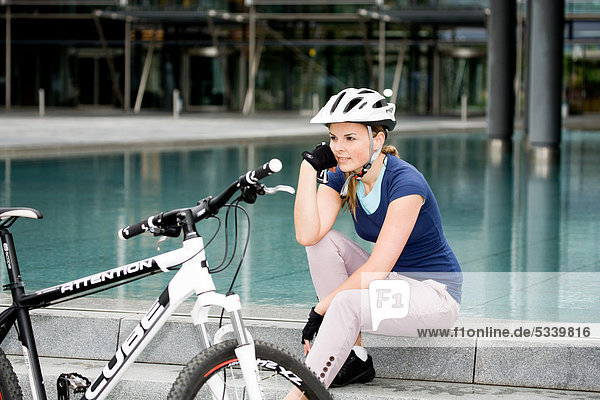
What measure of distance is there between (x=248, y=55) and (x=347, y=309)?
3755cm

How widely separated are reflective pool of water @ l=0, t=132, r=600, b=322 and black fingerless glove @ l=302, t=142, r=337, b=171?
5.47 ft

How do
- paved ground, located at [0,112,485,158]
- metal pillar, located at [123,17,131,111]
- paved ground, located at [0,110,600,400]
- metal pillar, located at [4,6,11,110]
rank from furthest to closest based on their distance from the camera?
metal pillar, located at [4,6,11,110] → metal pillar, located at [123,17,131,111] → paved ground, located at [0,112,485,158] → paved ground, located at [0,110,600,400]

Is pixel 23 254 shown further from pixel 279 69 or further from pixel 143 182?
pixel 279 69

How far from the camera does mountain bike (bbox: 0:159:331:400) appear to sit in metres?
3.45

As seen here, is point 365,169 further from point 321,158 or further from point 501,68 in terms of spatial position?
point 501,68

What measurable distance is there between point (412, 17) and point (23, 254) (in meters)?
30.7

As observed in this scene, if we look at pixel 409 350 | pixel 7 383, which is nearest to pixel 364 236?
pixel 409 350

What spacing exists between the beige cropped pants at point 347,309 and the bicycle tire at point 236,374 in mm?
349

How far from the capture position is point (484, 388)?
4637mm

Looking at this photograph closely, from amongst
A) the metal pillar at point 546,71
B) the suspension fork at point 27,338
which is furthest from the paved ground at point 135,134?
the suspension fork at point 27,338

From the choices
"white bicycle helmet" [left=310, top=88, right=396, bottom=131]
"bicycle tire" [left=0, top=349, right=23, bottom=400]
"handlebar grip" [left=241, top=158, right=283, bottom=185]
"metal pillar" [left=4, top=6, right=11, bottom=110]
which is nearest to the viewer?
"handlebar grip" [left=241, top=158, right=283, bottom=185]

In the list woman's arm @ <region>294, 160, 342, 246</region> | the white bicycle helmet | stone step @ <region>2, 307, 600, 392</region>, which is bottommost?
stone step @ <region>2, 307, 600, 392</region>

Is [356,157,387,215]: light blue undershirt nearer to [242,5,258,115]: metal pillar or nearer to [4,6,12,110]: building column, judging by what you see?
[242,5,258,115]: metal pillar

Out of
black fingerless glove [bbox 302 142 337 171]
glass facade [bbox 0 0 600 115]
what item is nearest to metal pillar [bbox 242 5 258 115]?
glass facade [bbox 0 0 600 115]
